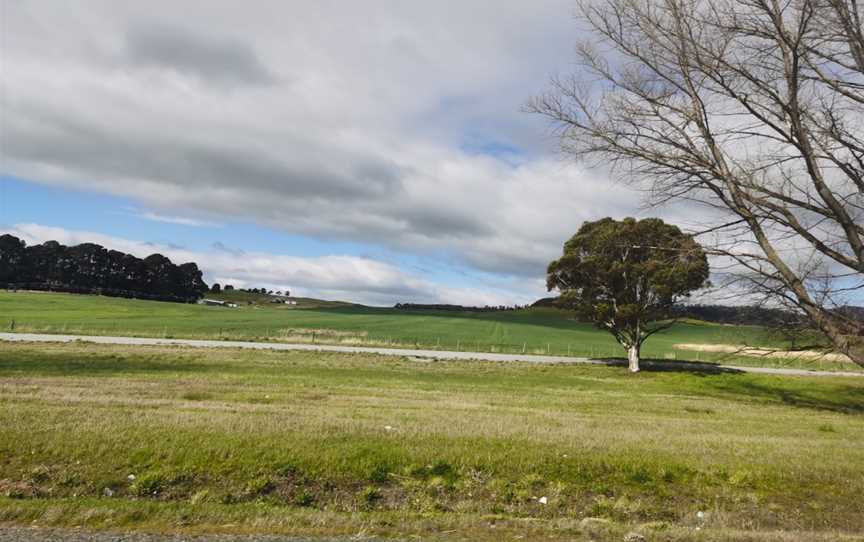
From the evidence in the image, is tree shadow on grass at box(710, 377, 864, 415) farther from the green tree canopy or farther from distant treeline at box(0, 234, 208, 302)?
distant treeline at box(0, 234, 208, 302)

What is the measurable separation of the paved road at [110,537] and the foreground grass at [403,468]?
33 centimetres

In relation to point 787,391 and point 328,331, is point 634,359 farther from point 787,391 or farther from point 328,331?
point 328,331

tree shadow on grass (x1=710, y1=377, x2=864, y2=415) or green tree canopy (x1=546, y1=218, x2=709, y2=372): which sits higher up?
green tree canopy (x1=546, y1=218, x2=709, y2=372)

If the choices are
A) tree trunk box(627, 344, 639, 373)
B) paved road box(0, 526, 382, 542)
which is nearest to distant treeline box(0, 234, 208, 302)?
tree trunk box(627, 344, 639, 373)

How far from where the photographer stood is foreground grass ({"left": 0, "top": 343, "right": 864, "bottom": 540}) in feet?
21.1

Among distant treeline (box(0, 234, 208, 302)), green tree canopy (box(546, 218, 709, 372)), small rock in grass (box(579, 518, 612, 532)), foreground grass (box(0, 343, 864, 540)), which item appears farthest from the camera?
distant treeline (box(0, 234, 208, 302))

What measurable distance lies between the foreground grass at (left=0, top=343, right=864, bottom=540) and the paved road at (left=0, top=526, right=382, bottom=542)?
330mm

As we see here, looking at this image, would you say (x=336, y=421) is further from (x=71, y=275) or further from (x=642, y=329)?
(x=71, y=275)

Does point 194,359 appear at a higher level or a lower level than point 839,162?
lower

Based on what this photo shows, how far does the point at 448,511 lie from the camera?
7.25 meters

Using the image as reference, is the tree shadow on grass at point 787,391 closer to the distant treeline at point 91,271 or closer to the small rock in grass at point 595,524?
the small rock in grass at point 595,524

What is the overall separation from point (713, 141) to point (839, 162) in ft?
5.03

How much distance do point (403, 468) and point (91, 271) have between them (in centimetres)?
18284

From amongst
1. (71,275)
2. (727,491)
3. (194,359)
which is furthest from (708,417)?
(71,275)
